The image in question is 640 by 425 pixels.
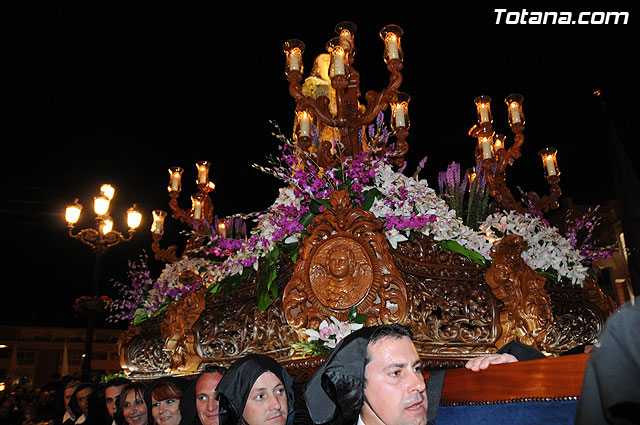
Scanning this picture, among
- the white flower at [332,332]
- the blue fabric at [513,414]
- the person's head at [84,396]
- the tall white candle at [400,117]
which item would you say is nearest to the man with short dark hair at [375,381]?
the blue fabric at [513,414]

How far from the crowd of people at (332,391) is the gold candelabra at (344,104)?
5.14 ft

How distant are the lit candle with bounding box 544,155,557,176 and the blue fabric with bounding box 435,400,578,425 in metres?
3.79

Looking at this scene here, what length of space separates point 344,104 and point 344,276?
5.06 feet

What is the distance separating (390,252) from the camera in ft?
10.3

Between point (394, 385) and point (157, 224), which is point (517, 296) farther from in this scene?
point (157, 224)

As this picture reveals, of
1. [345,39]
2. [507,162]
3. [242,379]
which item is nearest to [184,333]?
[242,379]

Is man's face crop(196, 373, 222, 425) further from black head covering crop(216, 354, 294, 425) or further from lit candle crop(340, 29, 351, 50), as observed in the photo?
lit candle crop(340, 29, 351, 50)

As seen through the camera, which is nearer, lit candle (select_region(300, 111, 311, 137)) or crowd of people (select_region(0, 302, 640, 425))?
crowd of people (select_region(0, 302, 640, 425))

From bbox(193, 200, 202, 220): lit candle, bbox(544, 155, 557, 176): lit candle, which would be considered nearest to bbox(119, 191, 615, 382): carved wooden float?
bbox(544, 155, 557, 176): lit candle

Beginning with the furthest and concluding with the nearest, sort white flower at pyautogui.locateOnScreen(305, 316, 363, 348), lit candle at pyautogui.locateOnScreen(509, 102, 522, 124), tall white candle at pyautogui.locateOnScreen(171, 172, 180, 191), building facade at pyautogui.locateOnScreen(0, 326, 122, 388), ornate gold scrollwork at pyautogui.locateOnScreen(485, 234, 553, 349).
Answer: building facade at pyautogui.locateOnScreen(0, 326, 122, 388) → tall white candle at pyautogui.locateOnScreen(171, 172, 180, 191) → lit candle at pyautogui.locateOnScreen(509, 102, 522, 124) → ornate gold scrollwork at pyautogui.locateOnScreen(485, 234, 553, 349) → white flower at pyautogui.locateOnScreen(305, 316, 363, 348)

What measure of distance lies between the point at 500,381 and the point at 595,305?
2.20 meters

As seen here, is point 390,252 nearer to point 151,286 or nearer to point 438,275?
point 438,275

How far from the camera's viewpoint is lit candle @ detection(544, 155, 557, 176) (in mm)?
5273

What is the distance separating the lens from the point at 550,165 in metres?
5.31
